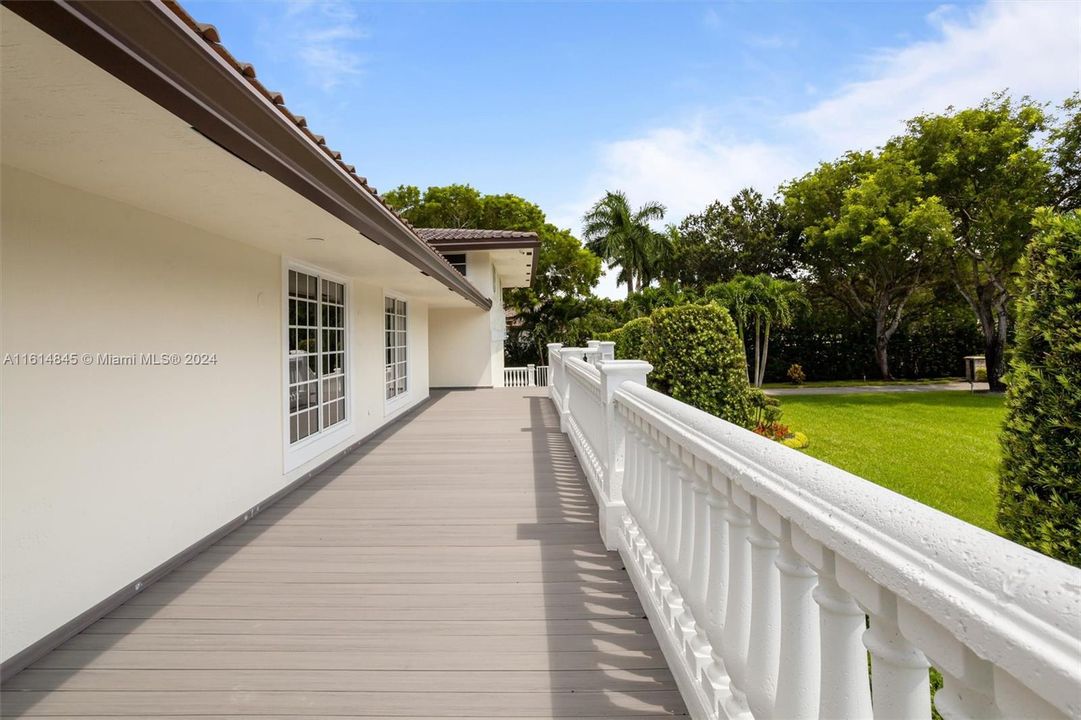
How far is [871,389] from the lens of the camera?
19594mm

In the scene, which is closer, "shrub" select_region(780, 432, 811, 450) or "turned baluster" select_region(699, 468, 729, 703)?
"turned baluster" select_region(699, 468, 729, 703)

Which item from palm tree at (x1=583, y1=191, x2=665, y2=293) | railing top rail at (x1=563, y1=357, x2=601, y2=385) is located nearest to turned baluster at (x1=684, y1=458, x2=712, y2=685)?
railing top rail at (x1=563, y1=357, x2=601, y2=385)

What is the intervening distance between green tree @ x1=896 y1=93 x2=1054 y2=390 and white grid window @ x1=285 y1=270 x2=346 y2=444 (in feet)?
61.4

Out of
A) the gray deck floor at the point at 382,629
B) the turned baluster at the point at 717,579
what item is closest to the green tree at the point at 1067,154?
the gray deck floor at the point at 382,629

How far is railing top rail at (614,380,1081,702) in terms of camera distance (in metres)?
0.57

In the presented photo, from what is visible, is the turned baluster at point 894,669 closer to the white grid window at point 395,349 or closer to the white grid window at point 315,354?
the white grid window at point 315,354

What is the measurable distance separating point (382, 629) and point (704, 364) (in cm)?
466

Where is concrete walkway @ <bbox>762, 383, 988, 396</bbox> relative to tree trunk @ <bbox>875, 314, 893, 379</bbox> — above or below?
below

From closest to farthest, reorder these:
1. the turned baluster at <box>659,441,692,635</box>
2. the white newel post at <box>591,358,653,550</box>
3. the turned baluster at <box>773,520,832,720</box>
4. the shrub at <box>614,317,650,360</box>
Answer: the turned baluster at <box>773,520,832,720</box>, the turned baluster at <box>659,441,692,635</box>, the white newel post at <box>591,358,653,550</box>, the shrub at <box>614,317,650,360</box>

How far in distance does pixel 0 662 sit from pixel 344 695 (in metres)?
1.60

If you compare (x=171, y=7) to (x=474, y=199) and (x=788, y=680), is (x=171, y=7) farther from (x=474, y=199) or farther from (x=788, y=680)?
(x=474, y=199)

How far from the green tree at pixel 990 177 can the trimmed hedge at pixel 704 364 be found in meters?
14.9

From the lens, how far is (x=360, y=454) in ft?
22.7

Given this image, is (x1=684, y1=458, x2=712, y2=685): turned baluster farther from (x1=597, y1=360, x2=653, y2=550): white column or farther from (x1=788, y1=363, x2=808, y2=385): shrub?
(x1=788, y1=363, x2=808, y2=385): shrub
